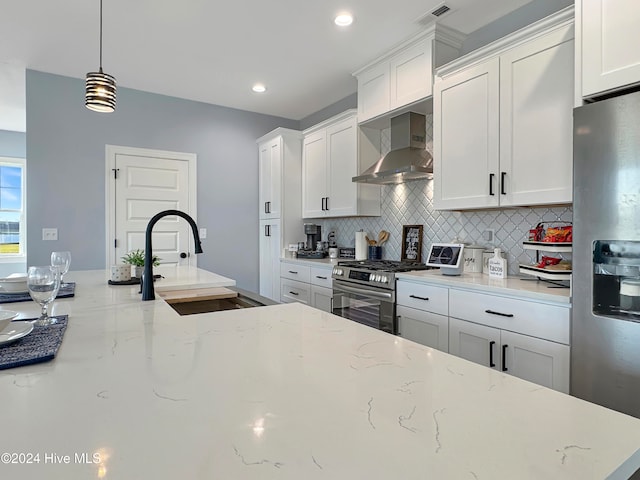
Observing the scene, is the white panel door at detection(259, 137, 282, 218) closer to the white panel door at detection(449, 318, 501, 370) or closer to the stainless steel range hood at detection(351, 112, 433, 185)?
the stainless steel range hood at detection(351, 112, 433, 185)

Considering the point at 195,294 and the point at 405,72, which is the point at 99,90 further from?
the point at 405,72

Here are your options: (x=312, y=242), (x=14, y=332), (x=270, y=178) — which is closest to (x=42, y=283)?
(x=14, y=332)

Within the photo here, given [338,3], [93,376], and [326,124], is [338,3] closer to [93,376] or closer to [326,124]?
[326,124]

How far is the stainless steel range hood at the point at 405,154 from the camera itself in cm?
306

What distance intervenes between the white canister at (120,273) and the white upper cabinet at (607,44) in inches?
102

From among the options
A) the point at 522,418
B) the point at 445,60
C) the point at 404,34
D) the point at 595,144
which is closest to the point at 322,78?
the point at 404,34

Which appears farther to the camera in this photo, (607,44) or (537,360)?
(537,360)

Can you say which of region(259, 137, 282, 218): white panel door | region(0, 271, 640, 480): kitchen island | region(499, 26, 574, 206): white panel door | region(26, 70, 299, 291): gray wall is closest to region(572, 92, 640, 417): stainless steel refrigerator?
region(499, 26, 574, 206): white panel door

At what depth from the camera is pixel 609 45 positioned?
174cm

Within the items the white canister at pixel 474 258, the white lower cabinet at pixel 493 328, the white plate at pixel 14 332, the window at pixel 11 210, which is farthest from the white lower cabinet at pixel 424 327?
the window at pixel 11 210

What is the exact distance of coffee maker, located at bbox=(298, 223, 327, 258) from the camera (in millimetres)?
4242

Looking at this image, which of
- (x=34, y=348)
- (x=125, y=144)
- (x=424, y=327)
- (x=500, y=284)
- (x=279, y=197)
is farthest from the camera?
(x=279, y=197)

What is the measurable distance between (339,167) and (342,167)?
5 cm

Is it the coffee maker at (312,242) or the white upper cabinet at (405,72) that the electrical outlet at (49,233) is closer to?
the coffee maker at (312,242)
